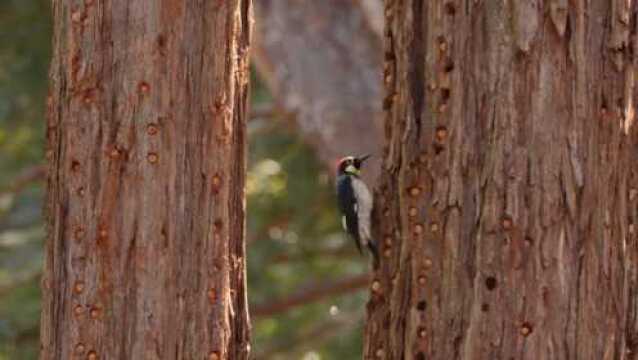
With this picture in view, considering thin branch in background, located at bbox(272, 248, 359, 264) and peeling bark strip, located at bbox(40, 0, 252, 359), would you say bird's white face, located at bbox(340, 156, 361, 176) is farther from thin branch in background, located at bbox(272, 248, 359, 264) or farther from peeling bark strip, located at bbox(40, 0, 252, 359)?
thin branch in background, located at bbox(272, 248, 359, 264)

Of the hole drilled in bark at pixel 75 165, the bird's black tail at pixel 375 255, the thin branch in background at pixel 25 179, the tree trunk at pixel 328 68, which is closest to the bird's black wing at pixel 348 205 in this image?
the bird's black tail at pixel 375 255

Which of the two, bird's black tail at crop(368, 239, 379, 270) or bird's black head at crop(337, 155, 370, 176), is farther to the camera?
bird's black head at crop(337, 155, 370, 176)

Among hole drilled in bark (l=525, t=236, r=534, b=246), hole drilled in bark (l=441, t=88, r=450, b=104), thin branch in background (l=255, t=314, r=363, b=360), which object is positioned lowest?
thin branch in background (l=255, t=314, r=363, b=360)

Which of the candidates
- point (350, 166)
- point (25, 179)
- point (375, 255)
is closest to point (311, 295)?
point (25, 179)

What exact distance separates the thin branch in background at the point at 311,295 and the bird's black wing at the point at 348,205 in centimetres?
625

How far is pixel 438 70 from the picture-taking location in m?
5.17

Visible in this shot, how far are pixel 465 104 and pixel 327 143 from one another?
567 centimetres

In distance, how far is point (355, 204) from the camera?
5.71 metres

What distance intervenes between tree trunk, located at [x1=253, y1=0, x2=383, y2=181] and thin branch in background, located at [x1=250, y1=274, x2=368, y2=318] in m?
1.42

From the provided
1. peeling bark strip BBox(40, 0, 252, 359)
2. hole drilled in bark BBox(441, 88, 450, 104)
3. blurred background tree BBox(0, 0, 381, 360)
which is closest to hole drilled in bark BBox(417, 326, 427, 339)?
peeling bark strip BBox(40, 0, 252, 359)

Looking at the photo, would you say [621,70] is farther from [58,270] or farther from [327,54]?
[327,54]

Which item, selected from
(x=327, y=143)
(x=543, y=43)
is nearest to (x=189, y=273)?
(x=543, y=43)

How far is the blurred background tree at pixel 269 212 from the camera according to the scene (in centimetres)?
1221

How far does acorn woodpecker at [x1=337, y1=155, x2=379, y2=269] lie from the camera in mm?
5355
